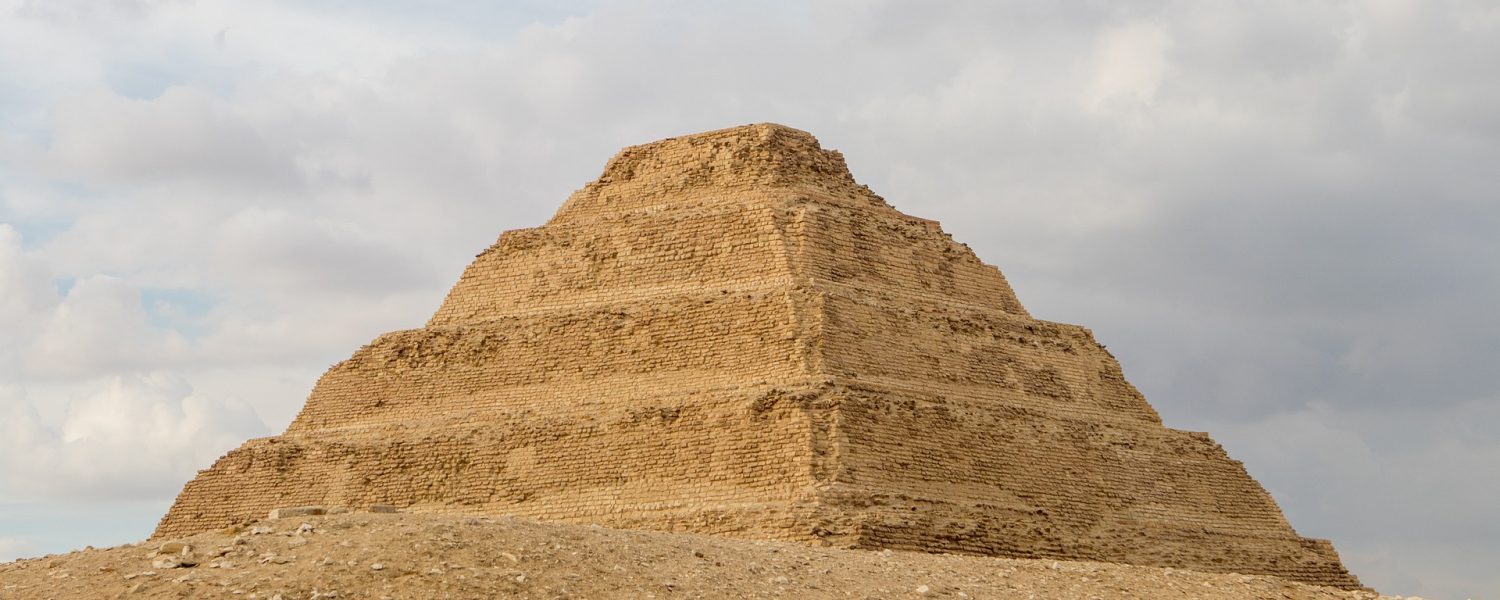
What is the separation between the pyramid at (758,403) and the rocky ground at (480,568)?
249 cm

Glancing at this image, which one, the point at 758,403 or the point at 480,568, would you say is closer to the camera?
the point at 480,568

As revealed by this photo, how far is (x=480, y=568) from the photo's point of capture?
20.9 meters

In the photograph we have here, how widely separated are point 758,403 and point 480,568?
347 inches

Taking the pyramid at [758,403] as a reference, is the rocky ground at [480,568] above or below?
below

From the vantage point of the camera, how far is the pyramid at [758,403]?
28578 mm

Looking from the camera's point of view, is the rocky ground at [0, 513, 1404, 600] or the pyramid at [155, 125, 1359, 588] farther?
the pyramid at [155, 125, 1359, 588]

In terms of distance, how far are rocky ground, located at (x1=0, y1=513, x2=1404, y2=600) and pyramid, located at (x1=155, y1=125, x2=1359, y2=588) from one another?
2.49 metres

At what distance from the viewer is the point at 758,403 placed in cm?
2900

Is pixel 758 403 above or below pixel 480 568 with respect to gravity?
above

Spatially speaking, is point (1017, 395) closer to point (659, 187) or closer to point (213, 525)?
point (659, 187)

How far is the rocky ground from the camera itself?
2028 centimetres

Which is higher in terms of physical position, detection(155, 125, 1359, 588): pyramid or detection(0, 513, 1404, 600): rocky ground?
detection(155, 125, 1359, 588): pyramid

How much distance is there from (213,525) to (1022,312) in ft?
52.9

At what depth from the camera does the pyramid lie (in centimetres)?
2858
